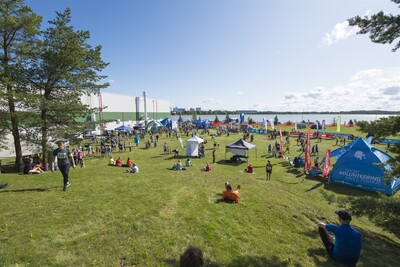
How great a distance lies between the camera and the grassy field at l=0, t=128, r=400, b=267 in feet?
16.8

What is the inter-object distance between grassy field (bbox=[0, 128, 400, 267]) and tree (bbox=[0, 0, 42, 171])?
5.31 metres

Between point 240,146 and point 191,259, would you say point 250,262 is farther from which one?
point 240,146

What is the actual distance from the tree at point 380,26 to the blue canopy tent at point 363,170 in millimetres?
10832

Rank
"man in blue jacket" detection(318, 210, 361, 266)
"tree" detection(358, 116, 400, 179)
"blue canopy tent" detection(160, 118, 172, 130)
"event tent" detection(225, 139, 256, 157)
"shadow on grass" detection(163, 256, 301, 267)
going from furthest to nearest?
"blue canopy tent" detection(160, 118, 172, 130)
"event tent" detection(225, 139, 256, 157)
"tree" detection(358, 116, 400, 179)
"shadow on grass" detection(163, 256, 301, 267)
"man in blue jacket" detection(318, 210, 361, 266)

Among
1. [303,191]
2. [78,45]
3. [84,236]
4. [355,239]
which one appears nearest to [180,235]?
[84,236]

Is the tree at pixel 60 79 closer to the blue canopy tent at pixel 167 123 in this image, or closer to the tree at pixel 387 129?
the tree at pixel 387 129

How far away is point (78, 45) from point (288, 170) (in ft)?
65.3

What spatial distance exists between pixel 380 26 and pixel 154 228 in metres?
8.60

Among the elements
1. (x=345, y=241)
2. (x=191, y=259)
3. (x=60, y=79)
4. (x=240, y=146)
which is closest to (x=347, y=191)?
(x=240, y=146)

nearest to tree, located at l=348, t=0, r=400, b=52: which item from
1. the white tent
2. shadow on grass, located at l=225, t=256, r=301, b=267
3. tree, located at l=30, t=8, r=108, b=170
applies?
shadow on grass, located at l=225, t=256, r=301, b=267

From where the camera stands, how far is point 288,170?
757 inches

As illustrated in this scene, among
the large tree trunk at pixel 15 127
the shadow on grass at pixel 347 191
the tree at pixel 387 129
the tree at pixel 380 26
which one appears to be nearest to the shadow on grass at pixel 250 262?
the tree at pixel 387 129

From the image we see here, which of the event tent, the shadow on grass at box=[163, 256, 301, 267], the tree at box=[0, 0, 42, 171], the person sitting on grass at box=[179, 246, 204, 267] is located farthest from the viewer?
the event tent

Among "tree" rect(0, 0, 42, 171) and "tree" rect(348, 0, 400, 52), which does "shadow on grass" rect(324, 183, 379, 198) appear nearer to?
"tree" rect(348, 0, 400, 52)
